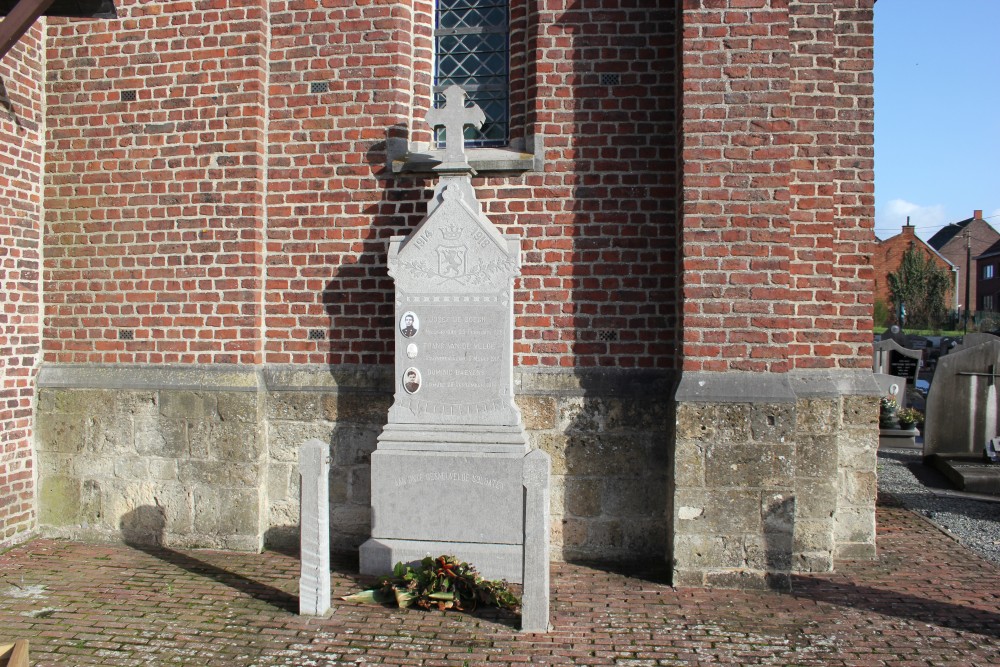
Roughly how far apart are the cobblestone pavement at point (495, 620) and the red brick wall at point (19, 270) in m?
0.61

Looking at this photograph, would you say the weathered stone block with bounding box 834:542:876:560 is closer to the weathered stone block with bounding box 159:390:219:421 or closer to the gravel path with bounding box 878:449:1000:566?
the gravel path with bounding box 878:449:1000:566

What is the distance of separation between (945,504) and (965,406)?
1781 mm

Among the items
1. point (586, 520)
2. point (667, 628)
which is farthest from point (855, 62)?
point (667, 628)

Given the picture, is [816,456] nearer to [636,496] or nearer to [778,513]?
[778,513]

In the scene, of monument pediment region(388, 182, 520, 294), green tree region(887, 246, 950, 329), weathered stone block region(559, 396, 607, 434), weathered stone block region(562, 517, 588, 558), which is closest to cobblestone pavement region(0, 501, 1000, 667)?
weathered stone block region(562, 517, 588, 558)

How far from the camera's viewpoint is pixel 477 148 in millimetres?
6082

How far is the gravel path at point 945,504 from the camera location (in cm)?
644

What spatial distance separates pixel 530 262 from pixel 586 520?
77.5 inches

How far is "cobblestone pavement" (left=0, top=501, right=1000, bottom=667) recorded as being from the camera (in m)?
4.04

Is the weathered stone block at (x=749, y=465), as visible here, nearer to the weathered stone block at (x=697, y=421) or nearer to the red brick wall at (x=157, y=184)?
the weathered stone block at (x=697, y=421)

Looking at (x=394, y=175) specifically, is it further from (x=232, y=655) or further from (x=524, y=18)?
(x=232, y=655)

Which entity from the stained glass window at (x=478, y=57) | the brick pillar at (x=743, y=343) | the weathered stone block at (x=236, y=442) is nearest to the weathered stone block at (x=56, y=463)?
the weathered stone block at (x=236, y=442)

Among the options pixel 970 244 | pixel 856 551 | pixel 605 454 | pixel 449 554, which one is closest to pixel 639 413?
pixel 605 454

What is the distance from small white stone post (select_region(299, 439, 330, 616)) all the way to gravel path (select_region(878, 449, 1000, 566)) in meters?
4.97
